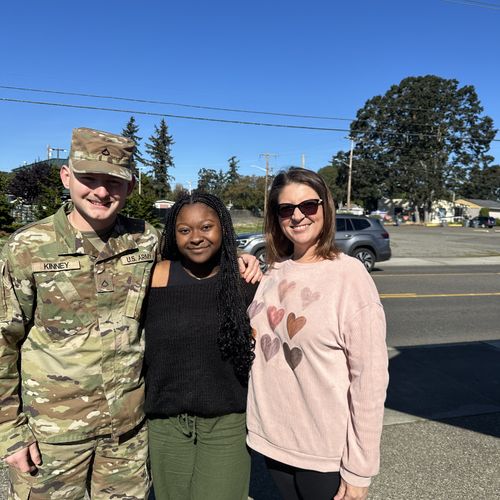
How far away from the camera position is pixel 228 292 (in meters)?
1.89

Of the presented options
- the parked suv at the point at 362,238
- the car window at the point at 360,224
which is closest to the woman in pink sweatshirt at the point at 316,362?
the parked suv at the point at 362,238

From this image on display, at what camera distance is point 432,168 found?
6044 centimetres

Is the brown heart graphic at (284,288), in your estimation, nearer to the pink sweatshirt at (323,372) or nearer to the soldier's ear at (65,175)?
the pink sweatshirt at (323,372)

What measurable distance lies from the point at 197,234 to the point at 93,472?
1.10 metres

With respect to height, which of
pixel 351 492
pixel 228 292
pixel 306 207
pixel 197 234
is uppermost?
pixel 306 207

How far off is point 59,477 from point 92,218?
105 cm

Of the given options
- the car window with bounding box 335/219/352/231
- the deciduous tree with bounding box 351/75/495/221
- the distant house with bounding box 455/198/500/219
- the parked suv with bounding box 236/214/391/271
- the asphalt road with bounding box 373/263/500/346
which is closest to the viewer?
the asphalt road with bounding box 373/263/500/346

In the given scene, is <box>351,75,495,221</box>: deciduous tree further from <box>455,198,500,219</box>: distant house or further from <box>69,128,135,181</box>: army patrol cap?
<box>69,128,135,181</box>: army patrol cap

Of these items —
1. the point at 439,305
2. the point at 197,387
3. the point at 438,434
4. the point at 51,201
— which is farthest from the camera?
the point at 51,201

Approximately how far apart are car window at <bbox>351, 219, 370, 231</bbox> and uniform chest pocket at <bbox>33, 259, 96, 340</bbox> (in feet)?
40.2

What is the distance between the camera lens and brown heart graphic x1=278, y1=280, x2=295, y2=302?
1.71 metres

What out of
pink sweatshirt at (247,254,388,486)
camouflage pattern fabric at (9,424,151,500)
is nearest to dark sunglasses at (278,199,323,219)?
pink sweatshirt at (247,254,388,486)

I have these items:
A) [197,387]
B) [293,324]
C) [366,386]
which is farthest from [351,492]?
[197,387]

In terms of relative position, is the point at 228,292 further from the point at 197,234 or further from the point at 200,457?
the point at 200,457
